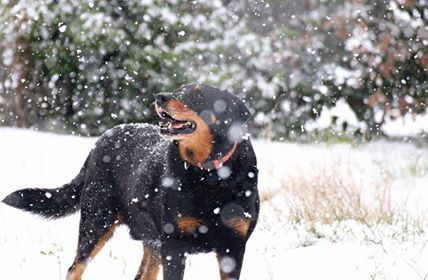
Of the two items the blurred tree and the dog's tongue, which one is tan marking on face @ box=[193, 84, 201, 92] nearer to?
the dog's tongue

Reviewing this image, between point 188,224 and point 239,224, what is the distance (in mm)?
257

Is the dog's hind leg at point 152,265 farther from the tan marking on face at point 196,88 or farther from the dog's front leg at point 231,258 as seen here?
the tan marking on face at point 196,88

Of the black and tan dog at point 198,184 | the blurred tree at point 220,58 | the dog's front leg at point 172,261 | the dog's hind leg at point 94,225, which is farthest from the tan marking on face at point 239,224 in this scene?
the blurred tree at point 220,58

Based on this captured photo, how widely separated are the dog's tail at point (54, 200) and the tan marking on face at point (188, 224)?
120 cm

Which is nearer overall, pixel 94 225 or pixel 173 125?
pixel 173 125

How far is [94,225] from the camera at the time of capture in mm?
3963

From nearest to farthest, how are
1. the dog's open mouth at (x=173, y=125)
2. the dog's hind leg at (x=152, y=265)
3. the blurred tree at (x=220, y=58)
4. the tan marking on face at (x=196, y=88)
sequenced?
the dog's open mouth at (x=173, y=125) < the tan marking on face at (x=196, y=88) < the dog's hind leg at (x=152, y=265) < the blurred tree at (x=220, y=58)

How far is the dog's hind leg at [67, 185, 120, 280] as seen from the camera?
3969 mm

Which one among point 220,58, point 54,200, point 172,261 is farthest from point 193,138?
point 220,58

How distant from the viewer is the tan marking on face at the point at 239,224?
3.32m

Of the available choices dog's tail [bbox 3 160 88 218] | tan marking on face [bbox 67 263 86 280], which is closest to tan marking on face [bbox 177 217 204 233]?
tan marking on face [bbox 67 263 86 280]

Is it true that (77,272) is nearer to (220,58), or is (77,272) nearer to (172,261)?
(172,261)

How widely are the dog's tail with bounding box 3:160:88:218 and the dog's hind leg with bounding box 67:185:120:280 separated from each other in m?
0.31

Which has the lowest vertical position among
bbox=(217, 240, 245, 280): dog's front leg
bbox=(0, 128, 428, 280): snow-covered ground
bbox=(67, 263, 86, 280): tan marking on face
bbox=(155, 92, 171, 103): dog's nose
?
bbox=(0, 128, 428, 280): snow-covered ground
